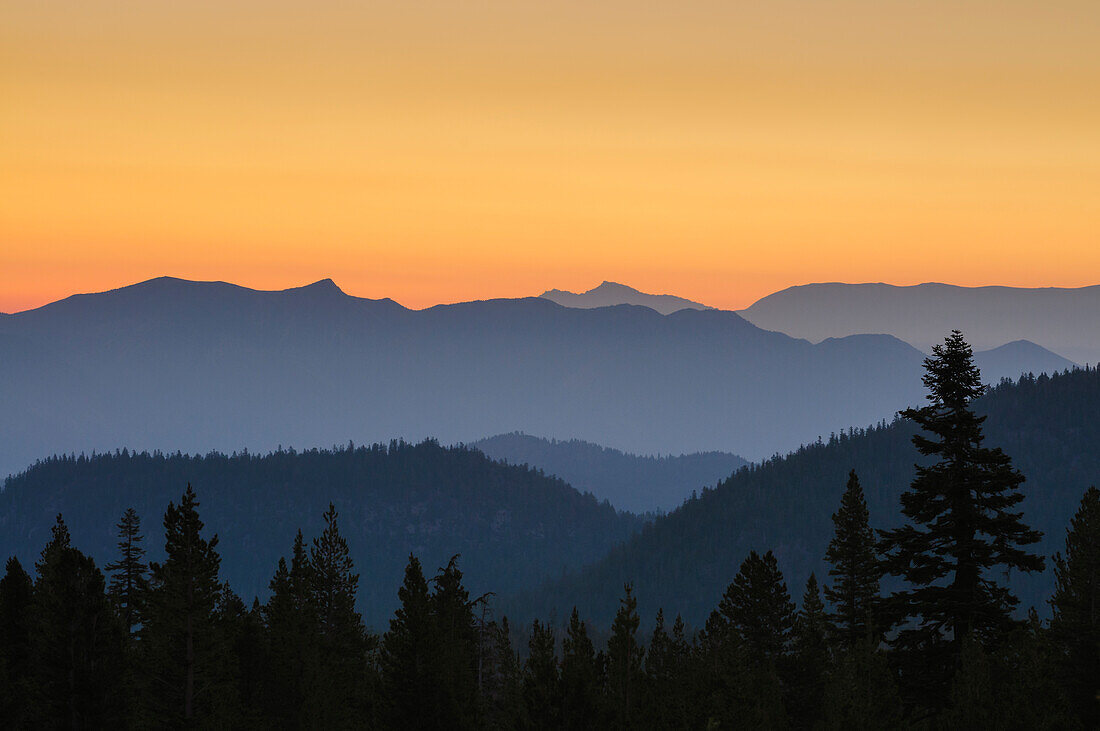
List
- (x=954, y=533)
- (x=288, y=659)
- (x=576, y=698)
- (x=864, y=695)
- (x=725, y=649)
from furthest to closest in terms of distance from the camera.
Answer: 1. (x=288, y=659)
2. (x=725, y=649)
3. (x=576, y=698)
4. (x=954, y=533)
5. (x=864, y=695)

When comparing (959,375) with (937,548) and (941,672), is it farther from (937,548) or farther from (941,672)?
(941,672)

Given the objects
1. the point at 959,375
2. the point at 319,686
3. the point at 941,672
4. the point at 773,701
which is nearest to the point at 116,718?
the point at 319,686

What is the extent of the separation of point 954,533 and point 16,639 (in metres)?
43.3

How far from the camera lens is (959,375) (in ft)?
123

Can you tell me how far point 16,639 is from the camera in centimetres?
5691

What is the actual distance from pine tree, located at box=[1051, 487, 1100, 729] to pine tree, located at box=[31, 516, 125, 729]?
36.2 metres

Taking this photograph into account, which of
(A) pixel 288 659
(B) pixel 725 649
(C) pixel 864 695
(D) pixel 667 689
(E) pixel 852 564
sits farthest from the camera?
(A) pixel 288 659

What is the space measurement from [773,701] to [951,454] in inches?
447

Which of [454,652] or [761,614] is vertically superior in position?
[761,614]

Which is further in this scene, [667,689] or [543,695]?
[667,689]

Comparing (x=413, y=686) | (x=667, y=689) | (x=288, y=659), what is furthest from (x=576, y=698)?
(x=288, y=659)

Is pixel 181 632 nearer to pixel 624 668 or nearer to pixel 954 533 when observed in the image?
pixel 624 668

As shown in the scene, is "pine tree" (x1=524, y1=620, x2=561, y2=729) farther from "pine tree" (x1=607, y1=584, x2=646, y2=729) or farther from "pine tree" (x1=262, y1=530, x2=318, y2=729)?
"pine tree" (x1=262, y1=530, x2=318, y2=729)

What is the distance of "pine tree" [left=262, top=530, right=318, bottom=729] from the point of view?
58.1 m
